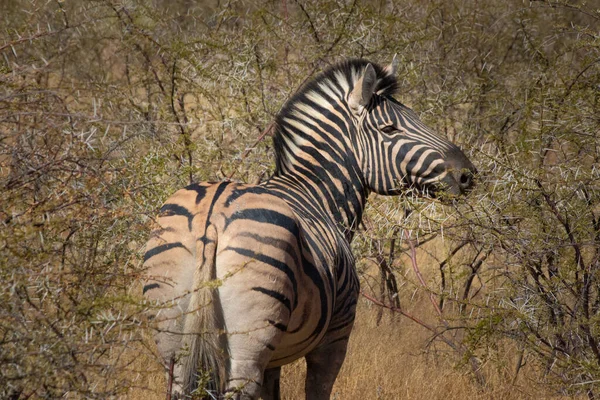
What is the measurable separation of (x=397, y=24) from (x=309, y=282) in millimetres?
4149

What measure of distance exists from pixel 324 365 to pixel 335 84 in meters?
1.75

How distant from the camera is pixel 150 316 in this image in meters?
2.91

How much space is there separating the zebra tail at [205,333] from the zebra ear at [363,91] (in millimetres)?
1788

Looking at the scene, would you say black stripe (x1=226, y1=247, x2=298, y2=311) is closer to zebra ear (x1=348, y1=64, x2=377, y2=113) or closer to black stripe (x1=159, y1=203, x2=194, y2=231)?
black stripe (x1=159, y1=203, x2=194, y2=231)

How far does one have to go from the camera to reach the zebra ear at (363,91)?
181 inches

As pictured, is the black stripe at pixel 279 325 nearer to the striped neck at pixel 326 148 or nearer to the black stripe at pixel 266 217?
the black stripe at pixel 266 217

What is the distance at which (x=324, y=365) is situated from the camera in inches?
162

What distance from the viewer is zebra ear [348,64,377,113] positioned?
181 inches

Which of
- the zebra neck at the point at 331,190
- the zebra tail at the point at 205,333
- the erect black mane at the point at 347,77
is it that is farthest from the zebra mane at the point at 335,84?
the zebra tail at the point at 205,333

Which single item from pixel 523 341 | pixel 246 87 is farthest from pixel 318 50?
pixel 523 341

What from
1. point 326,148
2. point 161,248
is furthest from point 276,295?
point 326,148

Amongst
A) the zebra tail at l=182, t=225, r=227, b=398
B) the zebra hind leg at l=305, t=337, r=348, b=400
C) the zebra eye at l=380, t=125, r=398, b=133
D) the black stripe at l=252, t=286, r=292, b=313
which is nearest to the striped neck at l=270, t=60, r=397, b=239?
the zebra eye at l=380, t=125, r=398, b=133

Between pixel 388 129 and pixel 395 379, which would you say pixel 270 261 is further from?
pixel 395 379

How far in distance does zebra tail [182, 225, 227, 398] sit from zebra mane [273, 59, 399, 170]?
1586mm
